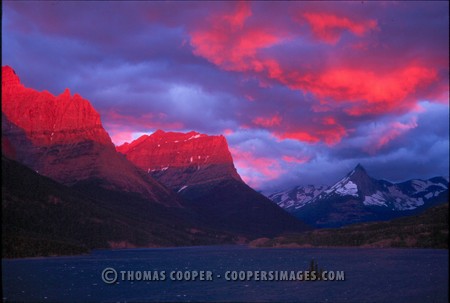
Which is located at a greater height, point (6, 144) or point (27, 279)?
point (6, 144)

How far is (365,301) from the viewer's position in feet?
406

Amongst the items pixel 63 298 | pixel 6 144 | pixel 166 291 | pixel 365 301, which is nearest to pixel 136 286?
pixel 166 291

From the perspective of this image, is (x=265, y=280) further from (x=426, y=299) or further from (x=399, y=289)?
(x=426, y=299)

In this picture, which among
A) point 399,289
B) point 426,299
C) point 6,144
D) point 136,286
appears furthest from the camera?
point 136,286

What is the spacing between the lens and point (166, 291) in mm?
149250

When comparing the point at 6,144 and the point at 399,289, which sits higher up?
the point at 6,144

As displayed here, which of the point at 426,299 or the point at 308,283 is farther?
the point at 308,283

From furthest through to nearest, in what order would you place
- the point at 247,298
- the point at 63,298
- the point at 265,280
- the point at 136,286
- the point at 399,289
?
the point at 265,280 → the point at 136,286 → the point at 399,289 → the point at 63,298 → the point at 247,298

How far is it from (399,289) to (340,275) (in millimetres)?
48976

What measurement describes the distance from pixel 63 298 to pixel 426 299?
9267cm

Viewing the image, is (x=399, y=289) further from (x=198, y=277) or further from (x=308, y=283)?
(x=198, y=277)

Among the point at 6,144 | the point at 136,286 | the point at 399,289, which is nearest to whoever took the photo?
the point at 6,144

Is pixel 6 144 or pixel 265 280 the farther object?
pixel 265 280

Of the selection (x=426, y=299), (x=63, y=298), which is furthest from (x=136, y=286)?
(x=426, y=299)
